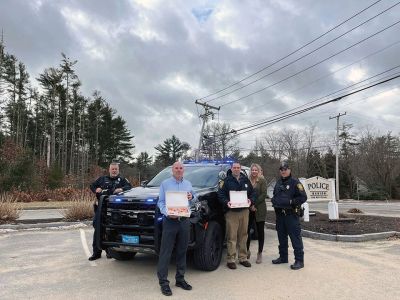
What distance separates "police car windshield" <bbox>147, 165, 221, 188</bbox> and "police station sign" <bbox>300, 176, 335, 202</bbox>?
639 cm

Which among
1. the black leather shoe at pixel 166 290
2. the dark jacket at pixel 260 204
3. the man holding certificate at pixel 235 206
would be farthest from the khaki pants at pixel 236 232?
the black leather shoe at pixel 166 290

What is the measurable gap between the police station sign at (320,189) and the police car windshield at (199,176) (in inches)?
252

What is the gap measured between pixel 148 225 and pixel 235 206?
1592 mm

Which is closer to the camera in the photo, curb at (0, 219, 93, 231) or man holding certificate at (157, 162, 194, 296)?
man holding certificate at (157, 162, 194, 296)

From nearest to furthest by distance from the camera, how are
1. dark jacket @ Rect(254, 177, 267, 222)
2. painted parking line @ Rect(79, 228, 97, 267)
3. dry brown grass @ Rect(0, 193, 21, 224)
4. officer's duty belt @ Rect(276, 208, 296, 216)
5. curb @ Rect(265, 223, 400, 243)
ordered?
officer's duty belt @ Rect(276, 208, 296, 216) < painted parking line @ Rect(79, 228, 97, 267) < dark jacket @ Rect(254, 177, 267, 222) < curb @ Rect(265, 223, 400, 243) < dry brown grass @ Rect(0, 193, 21, 224)

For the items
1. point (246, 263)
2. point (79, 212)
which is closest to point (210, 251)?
point (246, 263)

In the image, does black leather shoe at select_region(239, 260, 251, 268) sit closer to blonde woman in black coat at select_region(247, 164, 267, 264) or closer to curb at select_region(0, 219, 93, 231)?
blonde woman in black coat at select_region(247, 164, 267, 264)

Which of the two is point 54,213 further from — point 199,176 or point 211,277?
point 211,277

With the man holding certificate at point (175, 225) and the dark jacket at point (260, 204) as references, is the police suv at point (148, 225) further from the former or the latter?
the dark jacket at point (260, 204)

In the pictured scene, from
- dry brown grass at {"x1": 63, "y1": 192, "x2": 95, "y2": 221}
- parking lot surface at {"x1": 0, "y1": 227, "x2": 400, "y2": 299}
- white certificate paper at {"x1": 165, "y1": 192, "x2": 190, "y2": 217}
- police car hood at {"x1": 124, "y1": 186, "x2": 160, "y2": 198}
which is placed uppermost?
police car hood at {"x1": 124, "y1": 186, "x2": 160, "y2": 198}

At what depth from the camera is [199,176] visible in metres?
8.12

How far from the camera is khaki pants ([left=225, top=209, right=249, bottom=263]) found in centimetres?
719

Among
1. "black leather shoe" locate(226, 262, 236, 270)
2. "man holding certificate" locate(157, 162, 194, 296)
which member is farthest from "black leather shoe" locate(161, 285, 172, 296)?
"black leather shoe" locate(226, 262, 236, 270)

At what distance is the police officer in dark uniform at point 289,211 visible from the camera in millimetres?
7312
